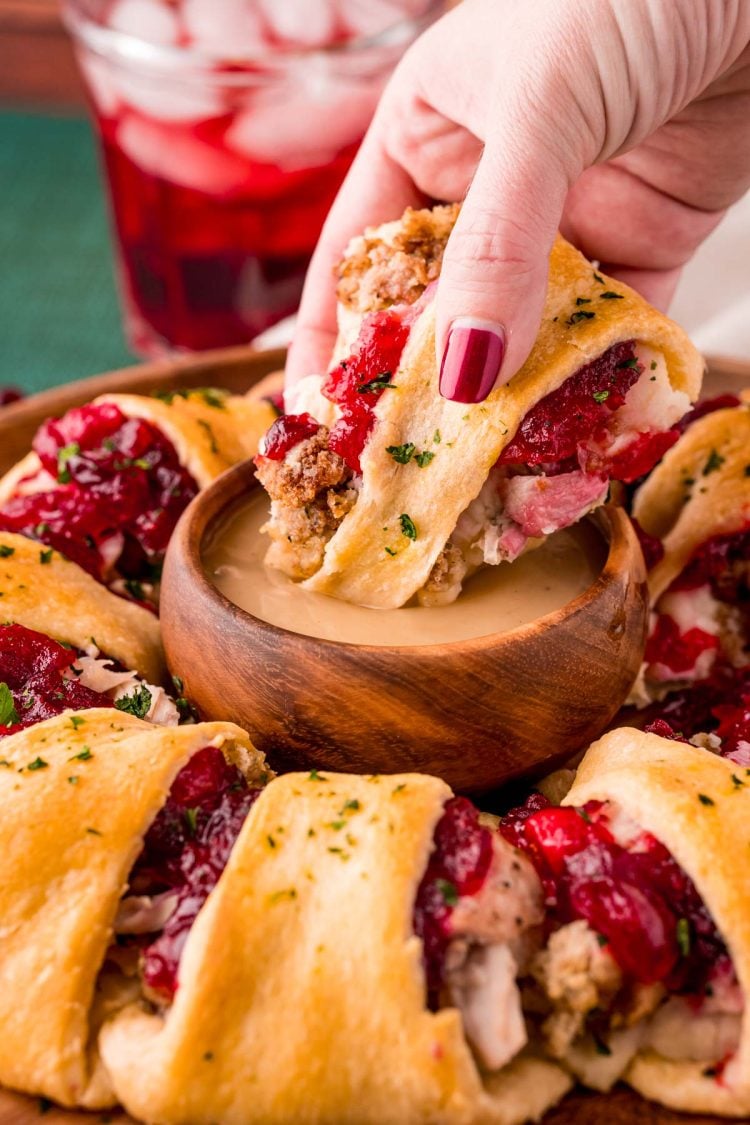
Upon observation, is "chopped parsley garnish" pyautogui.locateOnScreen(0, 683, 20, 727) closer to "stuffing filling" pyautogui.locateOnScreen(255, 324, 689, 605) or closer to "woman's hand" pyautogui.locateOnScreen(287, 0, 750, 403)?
"stuffing filling" pyautogui.locateOnScreen(255, 324, 689, 605)

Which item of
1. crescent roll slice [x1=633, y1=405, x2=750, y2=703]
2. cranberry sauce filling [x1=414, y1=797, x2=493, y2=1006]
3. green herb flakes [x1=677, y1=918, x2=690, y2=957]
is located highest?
cranberry sauce filling [x1=414, y1=797, x2=493, y2=1006]

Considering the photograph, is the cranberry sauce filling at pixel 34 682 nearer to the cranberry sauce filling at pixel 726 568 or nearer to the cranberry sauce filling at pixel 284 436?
the cranberry sauce filling at pixel 284 436

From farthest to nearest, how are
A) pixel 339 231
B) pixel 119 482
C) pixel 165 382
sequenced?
1. pixel 165 382
2. pixel 339 231
3. pixel 119 482

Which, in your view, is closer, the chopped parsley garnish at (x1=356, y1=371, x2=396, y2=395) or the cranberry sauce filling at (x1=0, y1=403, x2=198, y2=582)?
the chopped parsley garnish at (x1=356, y1=371, x2=396, y2=395)

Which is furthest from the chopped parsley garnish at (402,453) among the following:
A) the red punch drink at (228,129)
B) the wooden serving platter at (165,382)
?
the red punch drink at (228,129)

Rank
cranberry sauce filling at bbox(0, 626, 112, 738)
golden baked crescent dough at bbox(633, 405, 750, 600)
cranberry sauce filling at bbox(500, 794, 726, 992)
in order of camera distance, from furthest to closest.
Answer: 1. golden baked crescent dough at bbox(633, 405, 750, 600)
2. cranberry sauce filling at bbox(0, 626, 112, 738)
3. cranberry sauce filling at bbox(500, 794, 726, 992)

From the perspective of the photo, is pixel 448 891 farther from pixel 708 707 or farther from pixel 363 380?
pixel 708 707

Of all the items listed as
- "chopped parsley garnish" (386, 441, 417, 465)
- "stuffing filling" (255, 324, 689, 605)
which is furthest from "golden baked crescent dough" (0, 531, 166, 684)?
"chopped parsley garnish" (386, 441, 417, 465)

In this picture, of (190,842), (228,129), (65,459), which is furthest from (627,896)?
(228,129)
